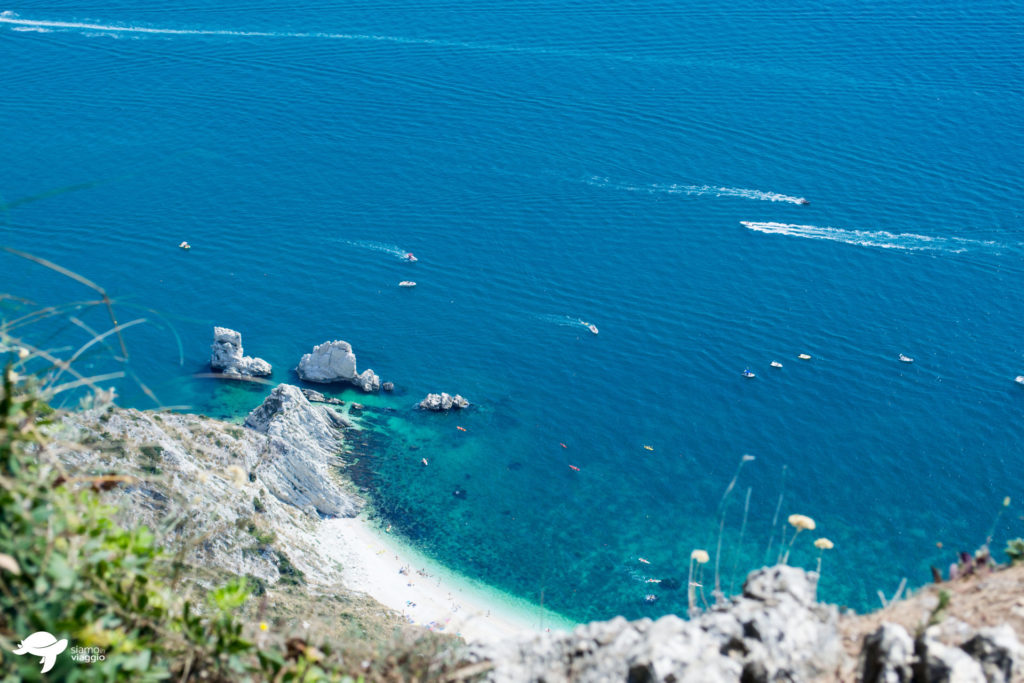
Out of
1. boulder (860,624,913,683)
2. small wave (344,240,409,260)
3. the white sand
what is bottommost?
the white sand

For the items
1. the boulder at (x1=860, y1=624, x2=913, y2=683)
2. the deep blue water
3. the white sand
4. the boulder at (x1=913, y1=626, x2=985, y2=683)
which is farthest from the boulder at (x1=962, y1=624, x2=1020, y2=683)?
the white sand

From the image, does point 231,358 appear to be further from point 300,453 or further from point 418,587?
point 418,587

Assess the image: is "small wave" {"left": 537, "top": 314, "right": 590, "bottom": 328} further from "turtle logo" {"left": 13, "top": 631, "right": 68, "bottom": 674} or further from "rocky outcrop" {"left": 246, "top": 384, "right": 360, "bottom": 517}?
"turtle logo" {"left": 13, "top": 631, "right": 68, "bottom": 674}

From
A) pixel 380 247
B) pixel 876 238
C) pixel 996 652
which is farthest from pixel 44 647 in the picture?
pixel 876 238

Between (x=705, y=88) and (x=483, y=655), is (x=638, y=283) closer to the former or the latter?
(x=705, y=88)

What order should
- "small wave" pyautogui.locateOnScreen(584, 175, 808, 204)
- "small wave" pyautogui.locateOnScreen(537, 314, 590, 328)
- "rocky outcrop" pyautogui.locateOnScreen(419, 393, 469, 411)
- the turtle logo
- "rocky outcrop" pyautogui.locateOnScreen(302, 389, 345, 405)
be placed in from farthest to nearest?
"small wave" pyautogui.locateOnScreen(584, 175, 808, 204), "small wave" pyautogui.locateOnScreen(537, 314, 590, 328), "rocky outcrop" pyautogui.locateOnScreen(419, 393, 469, 411), "rocky outcrop" pyautogui.locateOnScreen(302, 389, 345, 405), the turtle logo

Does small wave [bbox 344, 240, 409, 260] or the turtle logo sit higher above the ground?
the turtle logo

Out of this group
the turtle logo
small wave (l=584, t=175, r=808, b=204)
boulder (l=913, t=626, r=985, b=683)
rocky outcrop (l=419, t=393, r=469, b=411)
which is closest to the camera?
the turtle logo

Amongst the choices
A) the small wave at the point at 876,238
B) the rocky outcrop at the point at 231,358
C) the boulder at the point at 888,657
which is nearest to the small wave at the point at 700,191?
the small wave at the point at 876,238

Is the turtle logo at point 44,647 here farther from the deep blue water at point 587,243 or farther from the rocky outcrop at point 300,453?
the rocky outcrop at point 300,453
